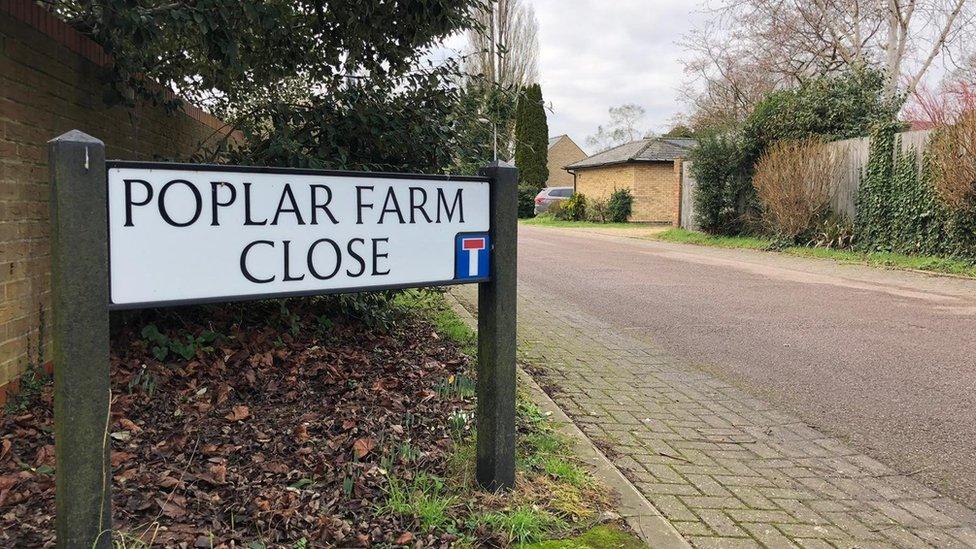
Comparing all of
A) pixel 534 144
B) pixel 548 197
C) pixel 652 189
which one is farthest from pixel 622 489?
pixel 534 144

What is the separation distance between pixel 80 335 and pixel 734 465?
2995 millimetres

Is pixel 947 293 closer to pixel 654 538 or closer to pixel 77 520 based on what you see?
pixel 654 538

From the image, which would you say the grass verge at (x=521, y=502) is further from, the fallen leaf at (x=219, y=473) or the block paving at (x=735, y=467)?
the fallen leaf at (x=219, y=473)

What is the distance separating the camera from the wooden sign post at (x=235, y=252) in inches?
73.6

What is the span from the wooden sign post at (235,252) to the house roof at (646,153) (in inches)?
1092

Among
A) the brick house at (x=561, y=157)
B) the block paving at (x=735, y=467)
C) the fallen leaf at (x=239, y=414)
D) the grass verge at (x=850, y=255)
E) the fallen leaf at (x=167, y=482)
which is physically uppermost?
the brick house at (x=561, y=157)

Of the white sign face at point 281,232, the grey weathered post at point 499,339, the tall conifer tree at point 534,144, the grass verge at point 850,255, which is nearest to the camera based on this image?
the white sign face at point 281,232

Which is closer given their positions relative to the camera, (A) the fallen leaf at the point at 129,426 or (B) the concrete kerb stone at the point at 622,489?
(B) the concrete kerb stone at the point at 622,489

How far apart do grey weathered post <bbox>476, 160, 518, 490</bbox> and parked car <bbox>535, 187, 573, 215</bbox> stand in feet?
110

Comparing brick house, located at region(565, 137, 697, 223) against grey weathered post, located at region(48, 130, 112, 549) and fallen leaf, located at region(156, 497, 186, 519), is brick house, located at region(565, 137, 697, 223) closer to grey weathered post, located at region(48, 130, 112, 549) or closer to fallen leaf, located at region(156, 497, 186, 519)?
fallen leaf, located at region(156, 497, 186, 519)

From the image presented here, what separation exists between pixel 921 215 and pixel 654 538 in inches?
489

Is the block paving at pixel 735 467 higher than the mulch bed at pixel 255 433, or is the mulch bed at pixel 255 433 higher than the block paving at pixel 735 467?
the mulch bed at pixel 255 433

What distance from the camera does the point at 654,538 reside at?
262 centimetres

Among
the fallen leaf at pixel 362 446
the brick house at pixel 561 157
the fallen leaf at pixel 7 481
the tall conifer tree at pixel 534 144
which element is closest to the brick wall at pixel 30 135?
the fallen leaf at pixel 7 481
